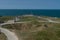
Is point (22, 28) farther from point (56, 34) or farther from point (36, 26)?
point (56, 34)

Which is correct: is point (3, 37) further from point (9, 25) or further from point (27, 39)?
point (9, 25)

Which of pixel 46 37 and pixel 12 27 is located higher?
pixel 46 37

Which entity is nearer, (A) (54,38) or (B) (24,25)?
(A) (54,38)

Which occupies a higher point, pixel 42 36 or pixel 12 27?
pixel 42 36

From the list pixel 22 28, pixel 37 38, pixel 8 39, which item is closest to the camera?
pixel 37 38

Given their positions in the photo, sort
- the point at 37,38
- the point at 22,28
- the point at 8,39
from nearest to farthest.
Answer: the point at 37,38 → the point at 8,39 → the point at 22,28

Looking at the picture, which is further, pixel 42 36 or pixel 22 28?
pixel 22 28

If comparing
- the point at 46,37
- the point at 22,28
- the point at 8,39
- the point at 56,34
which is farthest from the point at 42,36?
the point at 22,28

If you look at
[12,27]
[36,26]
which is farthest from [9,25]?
[36,26]
